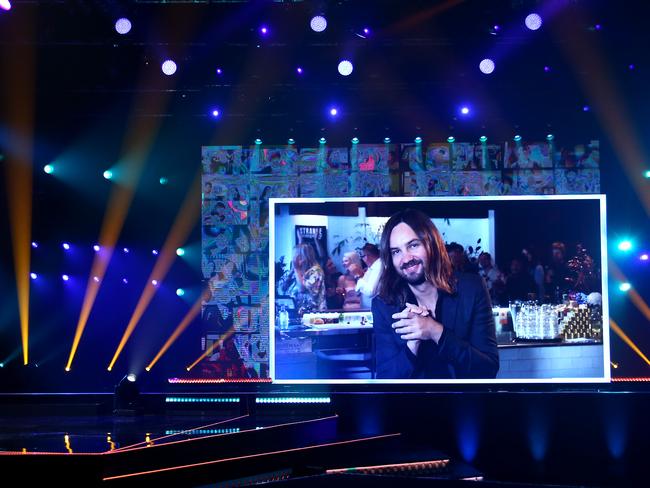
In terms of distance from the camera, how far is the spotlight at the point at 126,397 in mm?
5375

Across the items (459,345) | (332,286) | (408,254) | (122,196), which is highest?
(122,196)

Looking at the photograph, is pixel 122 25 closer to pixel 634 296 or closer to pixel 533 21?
pixel 533 21

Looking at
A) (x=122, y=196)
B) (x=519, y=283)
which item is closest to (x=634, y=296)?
(x=519, y=283)

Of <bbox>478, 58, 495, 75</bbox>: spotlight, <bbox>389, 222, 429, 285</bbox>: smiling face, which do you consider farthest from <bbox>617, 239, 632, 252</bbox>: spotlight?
<bbox>478, 58, 495, 75</bbox>: spotlight

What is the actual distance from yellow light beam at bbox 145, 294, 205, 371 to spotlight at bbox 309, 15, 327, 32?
A: 2.36 metres

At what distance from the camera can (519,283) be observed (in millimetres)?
5641

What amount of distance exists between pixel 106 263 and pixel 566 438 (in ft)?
12.7

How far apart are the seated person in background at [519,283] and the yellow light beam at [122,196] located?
121 inches

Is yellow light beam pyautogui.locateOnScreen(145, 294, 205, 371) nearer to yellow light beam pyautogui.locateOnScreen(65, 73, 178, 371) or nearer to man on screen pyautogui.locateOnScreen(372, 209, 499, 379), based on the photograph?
yellow light beam pyautogui.locateOnScreen(65, 73, 178, 371)

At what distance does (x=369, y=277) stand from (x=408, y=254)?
1.17ft

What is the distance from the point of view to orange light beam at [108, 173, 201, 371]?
5.89 metres

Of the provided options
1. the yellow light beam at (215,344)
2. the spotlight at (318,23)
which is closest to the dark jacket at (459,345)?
the yellow light beam at (215,344)

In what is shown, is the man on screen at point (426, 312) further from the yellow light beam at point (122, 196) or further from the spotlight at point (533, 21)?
the yellow light beam at point (122, 196)

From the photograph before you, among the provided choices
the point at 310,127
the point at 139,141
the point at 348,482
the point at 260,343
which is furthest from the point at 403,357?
the point at 348,482
